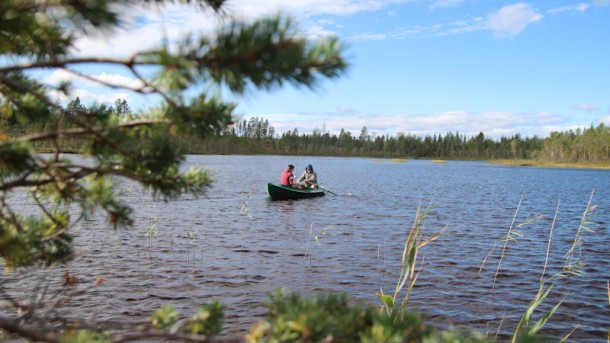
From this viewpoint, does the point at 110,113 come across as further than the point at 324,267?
No

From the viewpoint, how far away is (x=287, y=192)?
22812 millimetres

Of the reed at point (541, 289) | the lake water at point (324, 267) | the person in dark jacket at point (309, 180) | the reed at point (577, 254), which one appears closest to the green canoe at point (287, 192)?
the person in dark jacket at point (309, 180)

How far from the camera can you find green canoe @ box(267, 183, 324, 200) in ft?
73.8

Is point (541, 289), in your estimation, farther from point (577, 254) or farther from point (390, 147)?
point (390, 147)

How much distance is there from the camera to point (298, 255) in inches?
463

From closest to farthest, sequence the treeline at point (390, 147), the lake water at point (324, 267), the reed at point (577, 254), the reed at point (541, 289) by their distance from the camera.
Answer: the reed at point (541, 289)
the reed at point (577, 254)
the lake water at point (324, 267)
the treeline at point (390, 147)

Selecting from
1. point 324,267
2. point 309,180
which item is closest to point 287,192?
point 309,180

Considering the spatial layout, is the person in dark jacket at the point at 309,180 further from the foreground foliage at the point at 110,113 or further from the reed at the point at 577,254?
the foreground foliage at the point at 110,113

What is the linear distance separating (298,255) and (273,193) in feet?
37.2

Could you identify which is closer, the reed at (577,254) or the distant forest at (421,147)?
the reed at (577,254)

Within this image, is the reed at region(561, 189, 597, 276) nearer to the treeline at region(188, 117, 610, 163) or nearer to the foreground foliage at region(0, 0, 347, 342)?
the foreground foliage at region(0, 0, 347, 342)

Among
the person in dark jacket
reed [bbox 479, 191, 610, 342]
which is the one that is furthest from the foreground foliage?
the person in dark jacket

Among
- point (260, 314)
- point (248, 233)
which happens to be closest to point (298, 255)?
point (248, 233)

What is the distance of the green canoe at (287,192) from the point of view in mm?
22486
